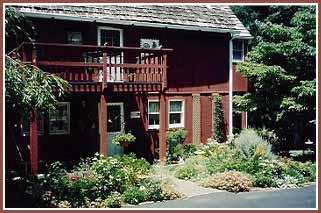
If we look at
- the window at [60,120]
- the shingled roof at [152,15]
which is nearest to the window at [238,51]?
the shingled roof at [152,15]

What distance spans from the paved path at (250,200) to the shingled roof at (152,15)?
28.0ft

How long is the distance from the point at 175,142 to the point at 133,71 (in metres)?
3.79

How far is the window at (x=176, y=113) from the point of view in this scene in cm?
2088

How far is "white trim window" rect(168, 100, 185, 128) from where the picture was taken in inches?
821

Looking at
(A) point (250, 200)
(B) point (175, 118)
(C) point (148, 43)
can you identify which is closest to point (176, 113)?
(B) point (175, 118)

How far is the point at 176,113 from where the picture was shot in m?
21.0

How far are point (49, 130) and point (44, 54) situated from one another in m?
2.90

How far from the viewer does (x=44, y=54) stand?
1717cm

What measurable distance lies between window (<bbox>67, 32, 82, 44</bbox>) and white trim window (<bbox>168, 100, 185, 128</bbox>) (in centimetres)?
507

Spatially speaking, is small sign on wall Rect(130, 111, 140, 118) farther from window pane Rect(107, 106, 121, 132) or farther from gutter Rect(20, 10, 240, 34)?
gutter Rect(20, 10, 240, 34)

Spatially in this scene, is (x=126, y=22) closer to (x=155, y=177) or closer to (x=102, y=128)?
(x=102, y=128)

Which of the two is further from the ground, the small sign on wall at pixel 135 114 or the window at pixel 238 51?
the window at pixel 238 51

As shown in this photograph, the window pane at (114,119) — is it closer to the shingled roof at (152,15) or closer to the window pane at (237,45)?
the shingled roof at (152,15)

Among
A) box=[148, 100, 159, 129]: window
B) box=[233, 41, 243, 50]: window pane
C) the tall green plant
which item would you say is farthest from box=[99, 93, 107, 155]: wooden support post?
box=[233, 41, 243, 50]: window pane
